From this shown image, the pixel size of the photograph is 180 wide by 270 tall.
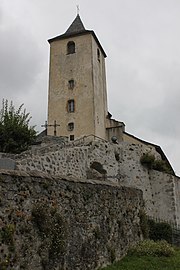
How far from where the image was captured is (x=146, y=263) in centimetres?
1069

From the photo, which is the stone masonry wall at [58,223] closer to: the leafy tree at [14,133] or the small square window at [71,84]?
the leafy tree at [14,133]

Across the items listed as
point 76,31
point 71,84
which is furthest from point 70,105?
point 76,31

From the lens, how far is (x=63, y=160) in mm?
17719

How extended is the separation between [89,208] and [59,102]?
85.1 feet

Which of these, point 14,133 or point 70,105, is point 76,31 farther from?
point 14,133

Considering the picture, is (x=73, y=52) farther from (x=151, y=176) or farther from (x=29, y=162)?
(x=29, y=162)

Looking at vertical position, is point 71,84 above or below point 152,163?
above

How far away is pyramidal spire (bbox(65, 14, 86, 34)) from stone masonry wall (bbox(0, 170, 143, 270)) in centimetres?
2907

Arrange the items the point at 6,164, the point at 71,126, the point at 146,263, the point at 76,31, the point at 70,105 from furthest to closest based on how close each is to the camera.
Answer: the point at 76,31, the point at 70,105, the point at 71,126, the point at 6,164, the point at 146,263

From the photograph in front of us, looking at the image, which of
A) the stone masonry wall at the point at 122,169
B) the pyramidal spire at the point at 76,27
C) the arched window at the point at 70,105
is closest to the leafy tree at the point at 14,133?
the stone masonry wall at the point at 122,169

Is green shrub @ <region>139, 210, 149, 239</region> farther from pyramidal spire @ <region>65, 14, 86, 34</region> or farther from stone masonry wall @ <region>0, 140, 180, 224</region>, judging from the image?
pyramidal spire @ <region>65, 14, 86, 34</region>

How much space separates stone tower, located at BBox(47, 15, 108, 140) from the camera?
3362cm

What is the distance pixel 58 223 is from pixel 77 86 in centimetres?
2731

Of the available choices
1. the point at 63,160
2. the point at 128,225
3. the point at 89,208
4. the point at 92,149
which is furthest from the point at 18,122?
the point at 89,208
